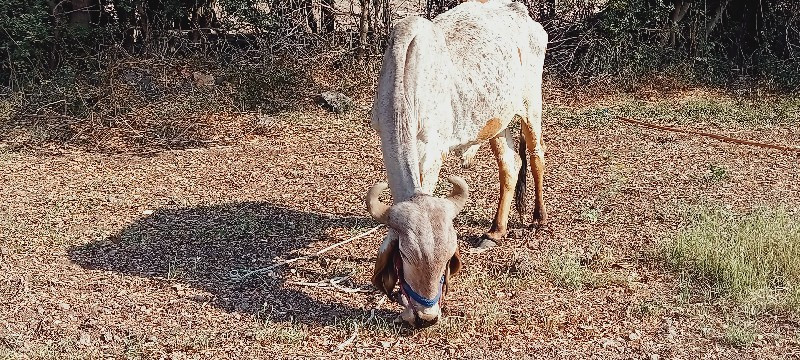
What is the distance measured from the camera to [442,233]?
4.47 metres

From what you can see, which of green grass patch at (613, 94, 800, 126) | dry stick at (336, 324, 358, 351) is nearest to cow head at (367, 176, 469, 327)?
dry stick at (336, 324, 358, 351)

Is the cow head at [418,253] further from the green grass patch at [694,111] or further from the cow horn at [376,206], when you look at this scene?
the green grass patch at [694,111]

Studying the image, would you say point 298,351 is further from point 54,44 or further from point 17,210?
point 54,44

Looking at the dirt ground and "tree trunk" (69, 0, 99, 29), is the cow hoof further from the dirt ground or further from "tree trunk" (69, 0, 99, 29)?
"tree trunk" (69, 0, 99, 29)

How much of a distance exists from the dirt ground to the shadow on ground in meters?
0.02

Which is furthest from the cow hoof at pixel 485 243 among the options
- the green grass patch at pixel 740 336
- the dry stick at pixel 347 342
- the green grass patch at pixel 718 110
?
the green grass patch at pixel 718 110

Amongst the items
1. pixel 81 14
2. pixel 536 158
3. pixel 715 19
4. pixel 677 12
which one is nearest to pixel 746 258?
pixel 536 158

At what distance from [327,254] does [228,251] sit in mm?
729

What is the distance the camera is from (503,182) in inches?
257

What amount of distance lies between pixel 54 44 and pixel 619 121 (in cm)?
684

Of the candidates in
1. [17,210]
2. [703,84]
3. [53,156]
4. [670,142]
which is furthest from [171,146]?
[703,84]

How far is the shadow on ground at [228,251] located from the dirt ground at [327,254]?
0.05 ft

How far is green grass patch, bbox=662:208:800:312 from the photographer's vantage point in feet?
17.2

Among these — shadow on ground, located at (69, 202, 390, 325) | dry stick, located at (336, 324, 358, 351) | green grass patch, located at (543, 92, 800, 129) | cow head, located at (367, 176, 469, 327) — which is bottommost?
green grass patch, located at (543, 92, 800, 129)
